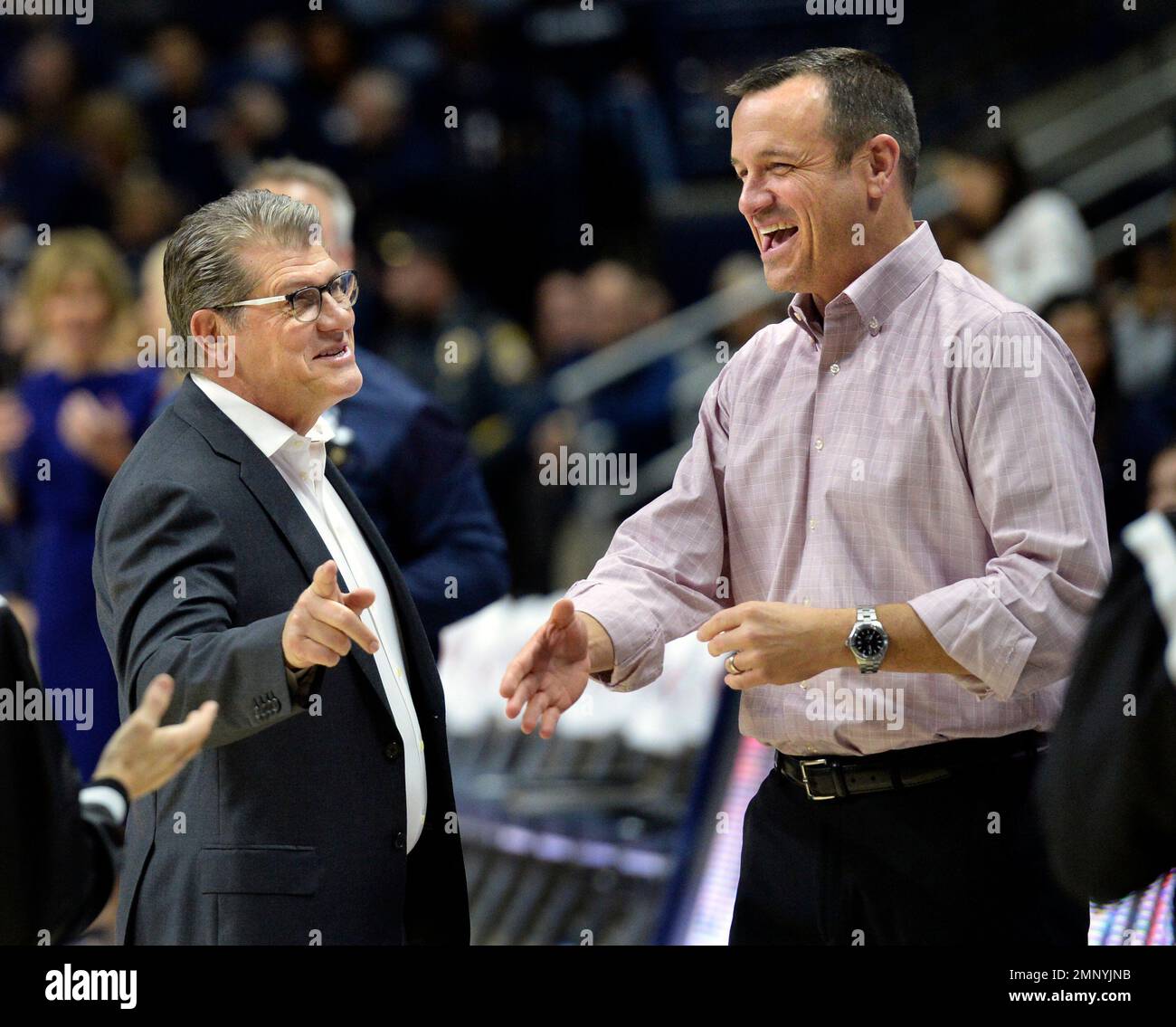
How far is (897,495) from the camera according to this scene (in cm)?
253

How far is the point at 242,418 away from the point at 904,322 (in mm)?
1010

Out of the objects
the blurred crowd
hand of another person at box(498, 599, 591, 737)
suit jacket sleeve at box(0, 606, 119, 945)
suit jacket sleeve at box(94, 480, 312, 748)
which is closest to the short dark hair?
hand of another person at box(498, 599, 591, 737)

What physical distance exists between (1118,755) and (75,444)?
134 inches

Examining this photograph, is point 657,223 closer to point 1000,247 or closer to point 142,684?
point 1000,247

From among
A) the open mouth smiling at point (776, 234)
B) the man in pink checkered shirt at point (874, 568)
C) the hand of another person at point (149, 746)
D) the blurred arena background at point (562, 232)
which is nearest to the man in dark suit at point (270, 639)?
the hand of another person at point (149, 746)

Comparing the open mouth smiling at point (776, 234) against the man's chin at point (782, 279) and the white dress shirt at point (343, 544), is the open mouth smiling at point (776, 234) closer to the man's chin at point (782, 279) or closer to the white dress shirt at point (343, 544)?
the man's chin at point (782, 279)

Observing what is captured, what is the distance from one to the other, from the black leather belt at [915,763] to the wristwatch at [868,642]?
23 centimetres

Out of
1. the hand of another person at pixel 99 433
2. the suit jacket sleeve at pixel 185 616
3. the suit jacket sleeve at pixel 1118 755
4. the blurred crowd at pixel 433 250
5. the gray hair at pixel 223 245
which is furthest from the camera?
the blurred crowd at pixel 433 250

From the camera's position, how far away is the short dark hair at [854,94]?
8.62 ft

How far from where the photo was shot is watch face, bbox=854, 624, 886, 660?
2.39 metres

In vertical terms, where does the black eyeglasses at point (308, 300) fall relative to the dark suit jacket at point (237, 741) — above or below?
above

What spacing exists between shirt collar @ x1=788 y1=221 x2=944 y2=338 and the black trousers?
0.70 m

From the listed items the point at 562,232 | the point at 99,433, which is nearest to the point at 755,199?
the point at 99,433
